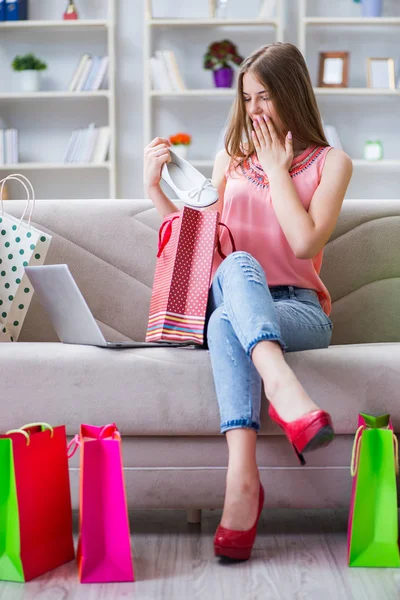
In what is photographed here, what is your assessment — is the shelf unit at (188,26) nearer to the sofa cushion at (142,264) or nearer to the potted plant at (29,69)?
the potted plant at (29,69)

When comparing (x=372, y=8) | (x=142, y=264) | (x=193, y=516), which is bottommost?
(x=193, y=516)

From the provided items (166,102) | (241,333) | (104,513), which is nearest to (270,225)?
(241,333)

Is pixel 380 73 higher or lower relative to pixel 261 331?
higher

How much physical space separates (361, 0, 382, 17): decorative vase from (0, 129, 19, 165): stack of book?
217cm

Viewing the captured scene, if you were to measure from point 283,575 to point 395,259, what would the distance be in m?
1.05

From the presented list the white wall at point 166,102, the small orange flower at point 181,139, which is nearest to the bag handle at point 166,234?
the small orange flower at point 181,139

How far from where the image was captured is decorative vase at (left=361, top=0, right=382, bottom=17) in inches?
170

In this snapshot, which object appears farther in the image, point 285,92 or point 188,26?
point 188,26

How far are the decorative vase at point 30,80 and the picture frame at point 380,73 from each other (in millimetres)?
1954

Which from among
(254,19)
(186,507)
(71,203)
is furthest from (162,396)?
(254,19)

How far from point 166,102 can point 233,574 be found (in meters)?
3.65

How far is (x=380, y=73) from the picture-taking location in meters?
4.39

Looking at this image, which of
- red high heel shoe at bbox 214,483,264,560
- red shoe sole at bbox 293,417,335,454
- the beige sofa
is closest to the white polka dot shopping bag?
the beige sofa

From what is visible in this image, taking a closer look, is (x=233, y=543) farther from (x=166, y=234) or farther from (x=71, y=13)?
(x=71, y=13)
